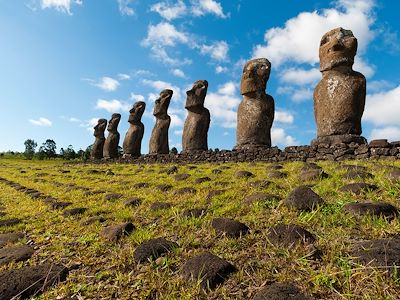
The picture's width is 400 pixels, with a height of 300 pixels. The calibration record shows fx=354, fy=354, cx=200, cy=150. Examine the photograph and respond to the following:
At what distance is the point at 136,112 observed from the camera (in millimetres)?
22141

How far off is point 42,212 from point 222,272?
385cm

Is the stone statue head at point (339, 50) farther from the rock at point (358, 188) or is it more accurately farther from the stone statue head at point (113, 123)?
the stone statue head at point (113, 123)

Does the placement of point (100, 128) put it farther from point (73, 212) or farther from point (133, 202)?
point (133, 202)

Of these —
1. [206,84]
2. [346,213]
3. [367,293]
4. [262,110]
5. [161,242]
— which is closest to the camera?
[367,293]

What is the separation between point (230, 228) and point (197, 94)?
539 inches

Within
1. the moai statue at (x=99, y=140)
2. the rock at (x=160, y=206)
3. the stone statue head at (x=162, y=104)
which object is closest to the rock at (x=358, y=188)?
the rock at (x=160, y=206)

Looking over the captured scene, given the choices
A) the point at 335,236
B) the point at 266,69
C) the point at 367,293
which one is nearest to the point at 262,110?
Answer: the point at 266,69

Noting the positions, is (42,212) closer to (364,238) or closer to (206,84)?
(364,238)

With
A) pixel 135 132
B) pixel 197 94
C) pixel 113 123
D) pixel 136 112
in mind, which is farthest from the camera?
pixel 113 123

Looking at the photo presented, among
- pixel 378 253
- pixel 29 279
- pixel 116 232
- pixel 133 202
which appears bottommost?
pixel 29 279

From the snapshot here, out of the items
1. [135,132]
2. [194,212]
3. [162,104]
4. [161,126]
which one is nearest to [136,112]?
[135,132]

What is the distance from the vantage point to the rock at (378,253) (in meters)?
2.10

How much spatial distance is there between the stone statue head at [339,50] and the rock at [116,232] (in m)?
9.62

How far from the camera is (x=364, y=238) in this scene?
2.67m
